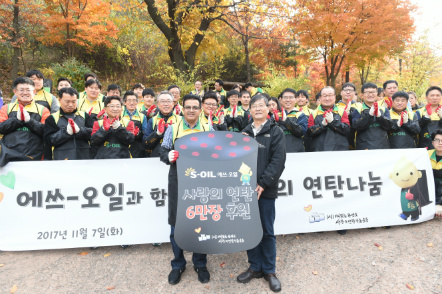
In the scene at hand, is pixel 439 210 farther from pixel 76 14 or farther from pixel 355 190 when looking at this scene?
pixel 76 14

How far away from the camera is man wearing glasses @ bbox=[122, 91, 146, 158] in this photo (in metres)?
4.34

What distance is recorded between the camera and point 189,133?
2.96 metres

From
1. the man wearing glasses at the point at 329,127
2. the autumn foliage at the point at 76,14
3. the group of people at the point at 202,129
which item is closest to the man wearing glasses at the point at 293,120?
the group of people at the point at 202,129

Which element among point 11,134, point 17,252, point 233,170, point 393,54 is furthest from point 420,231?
point 393,54

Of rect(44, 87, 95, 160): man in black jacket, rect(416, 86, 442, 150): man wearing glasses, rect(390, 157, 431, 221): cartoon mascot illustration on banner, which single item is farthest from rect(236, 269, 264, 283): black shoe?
rect(416, 86, 442, 150): man wearing glasses

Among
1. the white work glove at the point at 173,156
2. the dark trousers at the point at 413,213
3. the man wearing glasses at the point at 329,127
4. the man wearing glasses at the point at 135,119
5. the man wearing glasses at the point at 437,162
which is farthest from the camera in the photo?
the man wearing glasses at the point at 135,119

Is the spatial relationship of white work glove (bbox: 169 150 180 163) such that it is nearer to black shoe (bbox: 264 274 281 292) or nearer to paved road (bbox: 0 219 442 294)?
paved road (bbox: 0 219 442 294)

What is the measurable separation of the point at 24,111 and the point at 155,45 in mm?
15555

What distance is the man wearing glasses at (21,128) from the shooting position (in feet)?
11.6

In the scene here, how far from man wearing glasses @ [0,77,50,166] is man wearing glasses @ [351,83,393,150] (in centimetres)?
505

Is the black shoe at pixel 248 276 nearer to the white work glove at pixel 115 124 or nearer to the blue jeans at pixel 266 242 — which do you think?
the blue jeans at pixel 266 242

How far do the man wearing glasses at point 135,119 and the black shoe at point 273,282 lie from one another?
280 cm

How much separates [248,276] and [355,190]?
2.21 meters

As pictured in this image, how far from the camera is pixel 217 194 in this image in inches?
101
